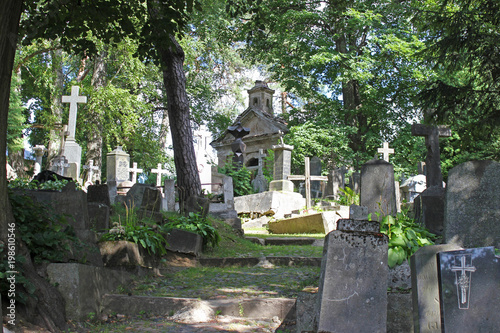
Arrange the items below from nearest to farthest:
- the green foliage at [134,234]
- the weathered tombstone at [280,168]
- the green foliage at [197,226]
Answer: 1. the green foliage at [134,234]
2. the green foliage at [197,226]
3. the weathered tombstone at [280,168]

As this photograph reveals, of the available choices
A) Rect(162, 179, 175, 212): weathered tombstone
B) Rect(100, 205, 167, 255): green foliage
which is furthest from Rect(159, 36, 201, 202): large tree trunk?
Rect(162, 179, 175, 212): weathered tombstone

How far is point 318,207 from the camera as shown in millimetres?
15109

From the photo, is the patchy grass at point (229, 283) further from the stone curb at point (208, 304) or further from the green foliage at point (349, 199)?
the green foliage at point (349, 199)

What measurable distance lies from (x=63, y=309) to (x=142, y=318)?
2.56 ft

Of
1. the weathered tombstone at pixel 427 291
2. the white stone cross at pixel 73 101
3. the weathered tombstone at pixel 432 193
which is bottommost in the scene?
the weathered tombstone at pixel 427 291

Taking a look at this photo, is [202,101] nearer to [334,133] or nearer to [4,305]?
[334,133]

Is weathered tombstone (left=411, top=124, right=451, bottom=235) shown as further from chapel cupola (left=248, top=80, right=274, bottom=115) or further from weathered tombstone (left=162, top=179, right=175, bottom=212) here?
chapel cupola (left=248, top=80, right=274, bottom=115)

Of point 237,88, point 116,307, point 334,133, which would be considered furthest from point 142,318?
point 237,88

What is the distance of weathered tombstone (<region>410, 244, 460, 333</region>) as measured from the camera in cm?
360

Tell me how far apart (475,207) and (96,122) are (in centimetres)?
1872

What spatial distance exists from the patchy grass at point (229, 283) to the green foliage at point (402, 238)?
1014 mm

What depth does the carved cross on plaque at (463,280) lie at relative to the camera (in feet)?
11.5

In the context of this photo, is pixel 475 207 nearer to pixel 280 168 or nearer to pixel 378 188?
pixel 378 188

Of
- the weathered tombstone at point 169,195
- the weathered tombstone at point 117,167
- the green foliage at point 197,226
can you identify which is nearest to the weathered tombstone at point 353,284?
the green foliage at point 197,226
